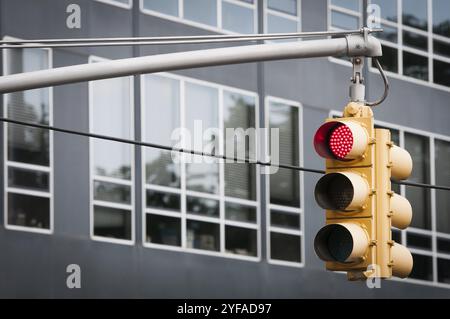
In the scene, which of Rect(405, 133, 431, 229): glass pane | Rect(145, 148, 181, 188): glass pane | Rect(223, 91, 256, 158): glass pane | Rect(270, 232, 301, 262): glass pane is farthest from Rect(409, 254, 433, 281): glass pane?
Rect(145, 148, 181, 188): glass pane

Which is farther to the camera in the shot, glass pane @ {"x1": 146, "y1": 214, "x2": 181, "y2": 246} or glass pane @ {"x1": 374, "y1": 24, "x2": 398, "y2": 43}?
glass pane @ {"x1": 374, "y1": 24, "x2": 398, "y2": 43}

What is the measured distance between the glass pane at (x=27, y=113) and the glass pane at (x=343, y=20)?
23.5 feet

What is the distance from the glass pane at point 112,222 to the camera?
23.3 metres

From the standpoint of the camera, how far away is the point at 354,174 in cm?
943

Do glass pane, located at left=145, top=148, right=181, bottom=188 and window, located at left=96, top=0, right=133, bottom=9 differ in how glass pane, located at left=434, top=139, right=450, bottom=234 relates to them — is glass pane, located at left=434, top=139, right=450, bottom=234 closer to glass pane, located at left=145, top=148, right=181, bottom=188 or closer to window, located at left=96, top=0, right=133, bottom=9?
glass pane, located at left=145, top=148, right=181, bottom=188

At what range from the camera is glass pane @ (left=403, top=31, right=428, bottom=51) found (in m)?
28.6

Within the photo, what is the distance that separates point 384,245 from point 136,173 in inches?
583

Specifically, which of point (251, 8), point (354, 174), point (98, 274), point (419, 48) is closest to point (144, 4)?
point (251, 8)

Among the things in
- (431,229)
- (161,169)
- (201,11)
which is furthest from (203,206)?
(431,229)

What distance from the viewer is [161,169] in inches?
958

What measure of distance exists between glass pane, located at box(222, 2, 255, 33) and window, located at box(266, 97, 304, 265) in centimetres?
147

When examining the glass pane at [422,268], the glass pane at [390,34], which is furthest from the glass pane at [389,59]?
the glass pane at [422,268]

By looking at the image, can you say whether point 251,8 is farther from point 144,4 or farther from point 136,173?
point 136,173

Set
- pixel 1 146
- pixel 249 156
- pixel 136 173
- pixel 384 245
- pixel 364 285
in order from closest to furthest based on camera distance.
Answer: pixel 384 245, pixel 1 146, pixel 136 173, pixel 249 156, pixel 364 285
